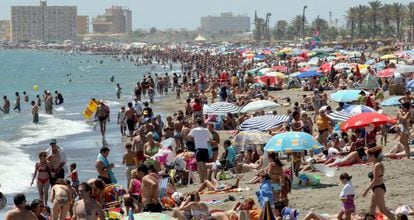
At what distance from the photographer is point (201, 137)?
52.4 feet

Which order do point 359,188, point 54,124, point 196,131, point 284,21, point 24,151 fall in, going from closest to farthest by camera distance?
point 359,188
point 196,131
point 24,151
point 54,124
point 284,21

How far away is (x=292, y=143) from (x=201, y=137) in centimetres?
251

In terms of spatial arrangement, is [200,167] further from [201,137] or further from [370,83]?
[370,83]

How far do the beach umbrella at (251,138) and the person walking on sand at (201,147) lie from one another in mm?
1417

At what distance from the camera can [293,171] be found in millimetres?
14922

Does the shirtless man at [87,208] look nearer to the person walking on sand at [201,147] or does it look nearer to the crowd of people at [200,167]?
the crowd of people at [200,167]

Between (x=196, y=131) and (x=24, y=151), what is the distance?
1176 cm

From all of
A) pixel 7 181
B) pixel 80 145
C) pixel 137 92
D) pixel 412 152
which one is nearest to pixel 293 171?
pixel 412 152

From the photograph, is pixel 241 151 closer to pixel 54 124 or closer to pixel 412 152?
pixel 412 152

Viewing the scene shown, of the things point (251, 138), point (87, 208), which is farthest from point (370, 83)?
point (87, 208)

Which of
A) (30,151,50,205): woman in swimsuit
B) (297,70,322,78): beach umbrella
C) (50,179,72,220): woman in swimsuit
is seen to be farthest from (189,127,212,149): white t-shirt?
(297,70,322,78): beach umbrella

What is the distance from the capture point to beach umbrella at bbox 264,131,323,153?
1390cm

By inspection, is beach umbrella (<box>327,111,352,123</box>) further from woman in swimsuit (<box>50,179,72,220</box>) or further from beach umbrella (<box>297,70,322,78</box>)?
beach umbrella (<box>297,70,322,78</box>)

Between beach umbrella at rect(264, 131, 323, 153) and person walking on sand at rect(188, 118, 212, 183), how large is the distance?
2.11 metres
